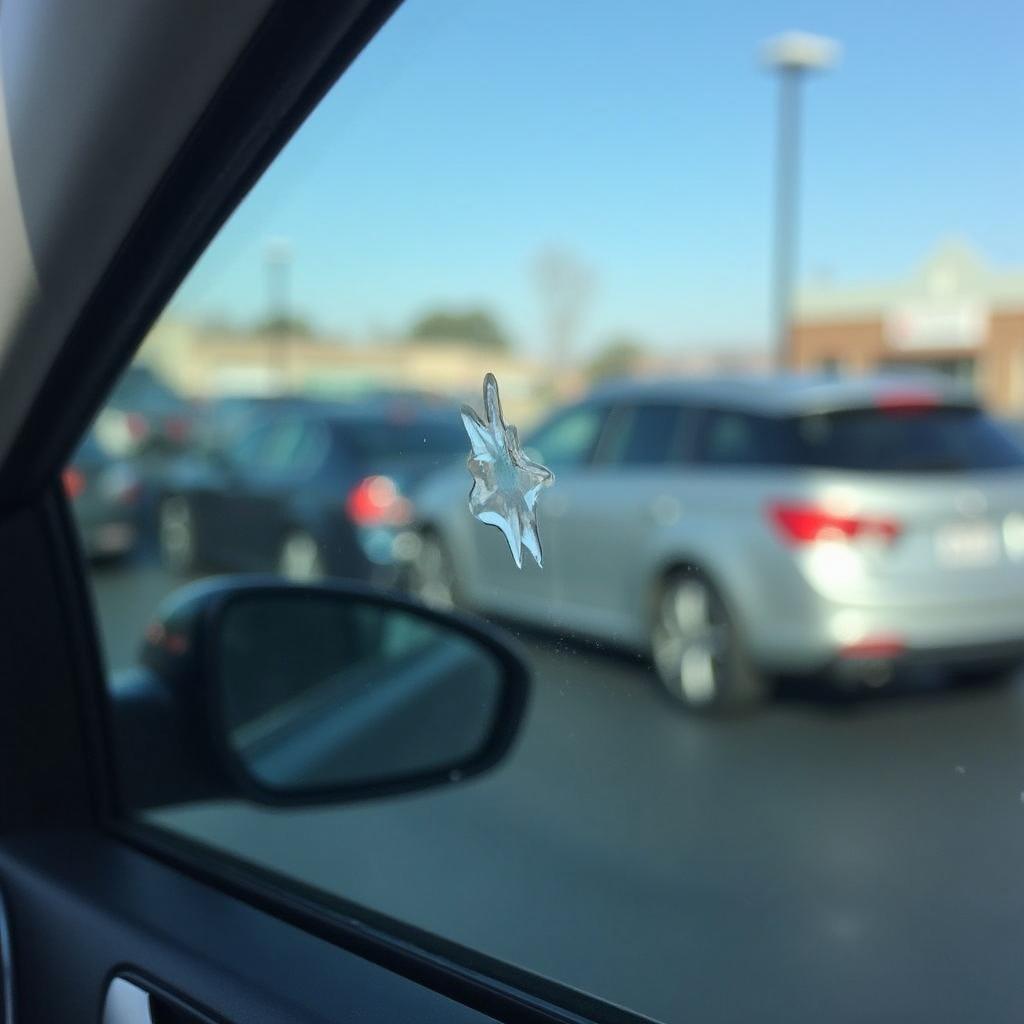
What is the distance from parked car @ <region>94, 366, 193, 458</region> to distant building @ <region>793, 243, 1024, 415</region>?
7.95 m

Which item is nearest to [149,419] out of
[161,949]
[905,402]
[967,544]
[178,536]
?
[178,536]

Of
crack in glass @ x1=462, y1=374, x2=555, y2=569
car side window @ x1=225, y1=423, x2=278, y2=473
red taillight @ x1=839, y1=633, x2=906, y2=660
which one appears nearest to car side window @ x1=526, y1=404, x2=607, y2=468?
red taillight @ x1=839, y1=633, x2=906, y2=660

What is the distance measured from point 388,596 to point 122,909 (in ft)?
2.93

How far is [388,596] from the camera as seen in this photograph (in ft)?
7.97

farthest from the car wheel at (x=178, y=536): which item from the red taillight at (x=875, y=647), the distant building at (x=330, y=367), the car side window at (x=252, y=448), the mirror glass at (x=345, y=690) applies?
the mirror glass at (x=345, y=690)

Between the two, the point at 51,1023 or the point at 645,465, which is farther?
the point at 645,465

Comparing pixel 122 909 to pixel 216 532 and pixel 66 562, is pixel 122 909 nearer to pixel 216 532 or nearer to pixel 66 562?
pixel 66 562

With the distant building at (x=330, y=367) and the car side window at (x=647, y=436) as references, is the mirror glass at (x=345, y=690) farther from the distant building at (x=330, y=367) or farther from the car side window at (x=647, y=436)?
the car side window at (x=647, y=436)

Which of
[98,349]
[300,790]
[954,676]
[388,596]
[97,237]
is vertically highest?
[97,237]

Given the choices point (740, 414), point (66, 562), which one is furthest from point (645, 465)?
point (66, 562)

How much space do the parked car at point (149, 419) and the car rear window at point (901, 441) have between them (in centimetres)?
1023

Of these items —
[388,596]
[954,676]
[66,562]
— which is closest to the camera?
[66,562]

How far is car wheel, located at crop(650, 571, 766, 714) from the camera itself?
5.00m

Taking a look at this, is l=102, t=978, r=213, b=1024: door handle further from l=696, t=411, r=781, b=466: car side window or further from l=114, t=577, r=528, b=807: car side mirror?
l=696, t=411, r=781, b=466: car side window
